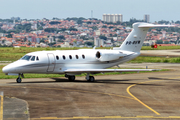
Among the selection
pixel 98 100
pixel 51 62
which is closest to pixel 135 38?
pixel 51 62

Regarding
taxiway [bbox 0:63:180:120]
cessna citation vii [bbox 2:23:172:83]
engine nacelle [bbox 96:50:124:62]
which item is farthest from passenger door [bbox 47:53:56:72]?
engine nacelle [bbox 96:50:124:62]

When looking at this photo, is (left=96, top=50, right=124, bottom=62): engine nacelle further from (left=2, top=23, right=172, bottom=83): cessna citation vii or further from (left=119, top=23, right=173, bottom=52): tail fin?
(left=119, top=23, right=173, bottom=52): tail fin

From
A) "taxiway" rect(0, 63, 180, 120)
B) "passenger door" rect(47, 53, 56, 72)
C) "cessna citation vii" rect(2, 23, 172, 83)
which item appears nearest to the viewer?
"taxiway" rect(0, 63, 180, 120)

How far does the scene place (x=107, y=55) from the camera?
124 feet

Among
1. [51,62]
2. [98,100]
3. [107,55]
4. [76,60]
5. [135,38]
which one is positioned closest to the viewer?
[98,100]

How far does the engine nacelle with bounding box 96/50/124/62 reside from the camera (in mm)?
37688

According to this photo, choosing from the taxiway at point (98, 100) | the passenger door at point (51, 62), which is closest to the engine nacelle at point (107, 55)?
the taxiway at point (98, 100)

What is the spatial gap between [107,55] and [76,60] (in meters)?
3.33

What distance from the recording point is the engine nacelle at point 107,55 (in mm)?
37688

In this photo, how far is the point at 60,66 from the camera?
36.0 m

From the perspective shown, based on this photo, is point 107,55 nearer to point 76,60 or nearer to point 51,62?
point 76,60

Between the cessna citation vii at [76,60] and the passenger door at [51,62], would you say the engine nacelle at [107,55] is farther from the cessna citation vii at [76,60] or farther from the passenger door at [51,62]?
the passenger door at [51,62]

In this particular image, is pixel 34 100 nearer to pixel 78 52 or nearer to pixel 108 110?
pixel 108 110

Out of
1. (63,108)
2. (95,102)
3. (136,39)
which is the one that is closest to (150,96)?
(95,102)
